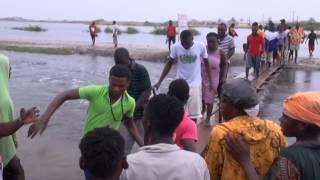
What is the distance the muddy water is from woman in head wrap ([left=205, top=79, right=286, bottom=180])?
447 cm

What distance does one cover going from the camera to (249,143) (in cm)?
313

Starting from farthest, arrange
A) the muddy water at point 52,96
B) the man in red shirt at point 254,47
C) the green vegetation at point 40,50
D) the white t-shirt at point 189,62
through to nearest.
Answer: the green vegetation at point 40,50 → the man in red shirt at point 254,47 → the muddy water at point 52,96 → the white t-shirt at point 189,62

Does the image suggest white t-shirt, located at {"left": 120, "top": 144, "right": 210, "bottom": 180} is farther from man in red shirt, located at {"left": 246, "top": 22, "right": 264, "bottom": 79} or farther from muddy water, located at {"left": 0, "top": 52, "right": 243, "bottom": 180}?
man in red shirt, located at {"left": 246, "top": 22, "right": 264, "bottom": 79}

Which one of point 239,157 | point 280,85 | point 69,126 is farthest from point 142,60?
point 239,157

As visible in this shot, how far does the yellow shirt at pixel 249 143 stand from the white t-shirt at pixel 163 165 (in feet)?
0.63

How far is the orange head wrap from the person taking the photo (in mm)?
2830

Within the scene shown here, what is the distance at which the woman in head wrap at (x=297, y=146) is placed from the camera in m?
2.68

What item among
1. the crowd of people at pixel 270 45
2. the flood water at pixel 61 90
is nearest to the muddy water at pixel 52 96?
the flood water at pixel 61 90

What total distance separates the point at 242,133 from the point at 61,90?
46.6ft

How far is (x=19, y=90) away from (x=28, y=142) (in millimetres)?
7625

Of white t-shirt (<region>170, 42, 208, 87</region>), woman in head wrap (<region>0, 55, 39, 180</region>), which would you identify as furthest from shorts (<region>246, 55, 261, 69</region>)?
woman in head wrap (<region>0, 55, 39, 180</region>)

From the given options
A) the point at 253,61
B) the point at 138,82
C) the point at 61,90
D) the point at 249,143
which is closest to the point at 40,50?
the point at 61,90

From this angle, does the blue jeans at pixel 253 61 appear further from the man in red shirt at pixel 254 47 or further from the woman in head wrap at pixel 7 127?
the woman in head wrap at pixel 7 127

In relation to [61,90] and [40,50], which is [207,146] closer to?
[61,90]
